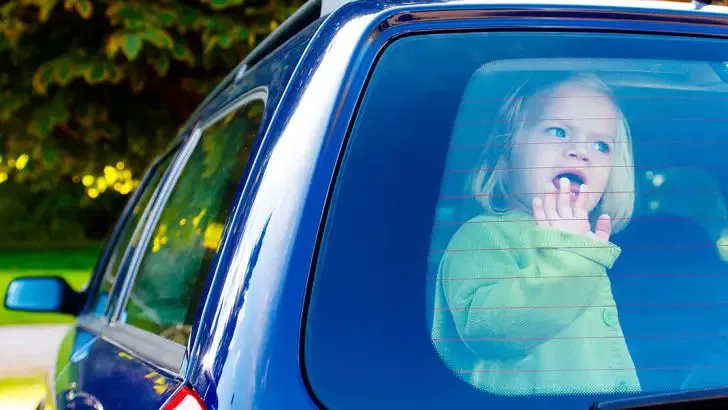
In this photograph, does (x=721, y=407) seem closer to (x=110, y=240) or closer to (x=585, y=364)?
(x=585, y=364)

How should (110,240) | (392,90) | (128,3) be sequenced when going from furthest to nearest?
(128,3)
(110,240)
(392,90)

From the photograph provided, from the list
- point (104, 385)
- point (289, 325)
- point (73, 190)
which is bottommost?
point (104, 385)

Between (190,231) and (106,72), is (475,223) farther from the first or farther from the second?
(106,72)

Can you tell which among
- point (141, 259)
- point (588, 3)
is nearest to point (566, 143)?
point (588, 3)

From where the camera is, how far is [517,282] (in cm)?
154

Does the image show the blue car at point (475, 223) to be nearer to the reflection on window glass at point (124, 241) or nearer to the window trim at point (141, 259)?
the window trim at point (141, 259)

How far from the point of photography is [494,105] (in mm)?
1663

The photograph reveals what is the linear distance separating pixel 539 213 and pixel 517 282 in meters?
0.13

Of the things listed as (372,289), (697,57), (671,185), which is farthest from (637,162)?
(372,289)

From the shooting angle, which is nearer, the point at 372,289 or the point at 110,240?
the point at 372,289

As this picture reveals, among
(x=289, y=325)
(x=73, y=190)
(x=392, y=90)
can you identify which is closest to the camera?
(x=289, y=325)

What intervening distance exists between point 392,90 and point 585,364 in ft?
1.65

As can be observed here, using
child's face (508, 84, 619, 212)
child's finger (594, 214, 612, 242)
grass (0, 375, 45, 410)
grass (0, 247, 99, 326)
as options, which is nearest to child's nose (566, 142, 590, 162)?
child's face (508, 84, 619, 212)

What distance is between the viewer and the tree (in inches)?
481
